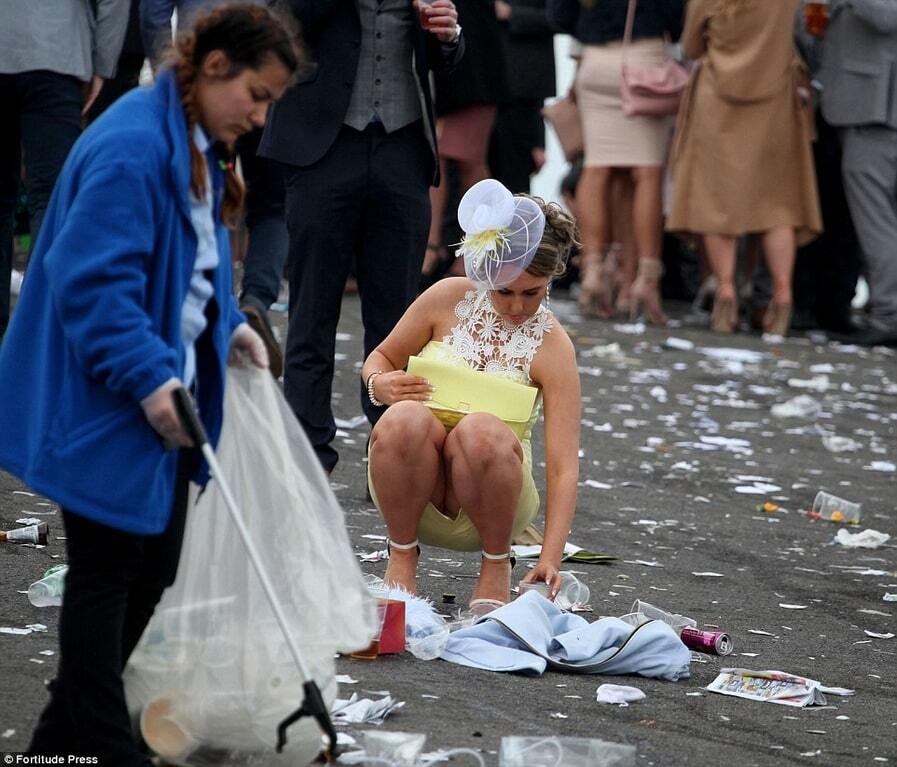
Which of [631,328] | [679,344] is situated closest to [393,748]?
[679,344]

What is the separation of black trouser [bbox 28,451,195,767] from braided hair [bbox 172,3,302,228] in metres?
0.65

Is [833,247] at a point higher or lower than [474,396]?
lower

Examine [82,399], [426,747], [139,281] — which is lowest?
[426,747]

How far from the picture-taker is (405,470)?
439 cm

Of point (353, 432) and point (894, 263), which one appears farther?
point (894, 263)

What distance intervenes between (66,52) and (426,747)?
3756 mm

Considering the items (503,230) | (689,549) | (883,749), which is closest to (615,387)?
(689,549)

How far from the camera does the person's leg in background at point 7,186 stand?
6.37 metres

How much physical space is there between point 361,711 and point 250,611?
0.45m

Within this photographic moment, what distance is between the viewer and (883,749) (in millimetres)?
3674

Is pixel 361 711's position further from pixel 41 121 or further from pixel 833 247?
pixel 833 247

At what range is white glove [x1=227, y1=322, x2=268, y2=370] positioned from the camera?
3.26 meters

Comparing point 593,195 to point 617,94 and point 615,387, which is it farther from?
point 615,387

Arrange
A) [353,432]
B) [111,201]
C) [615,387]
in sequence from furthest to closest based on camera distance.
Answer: [615,387] → [353,432] → [111,201]
